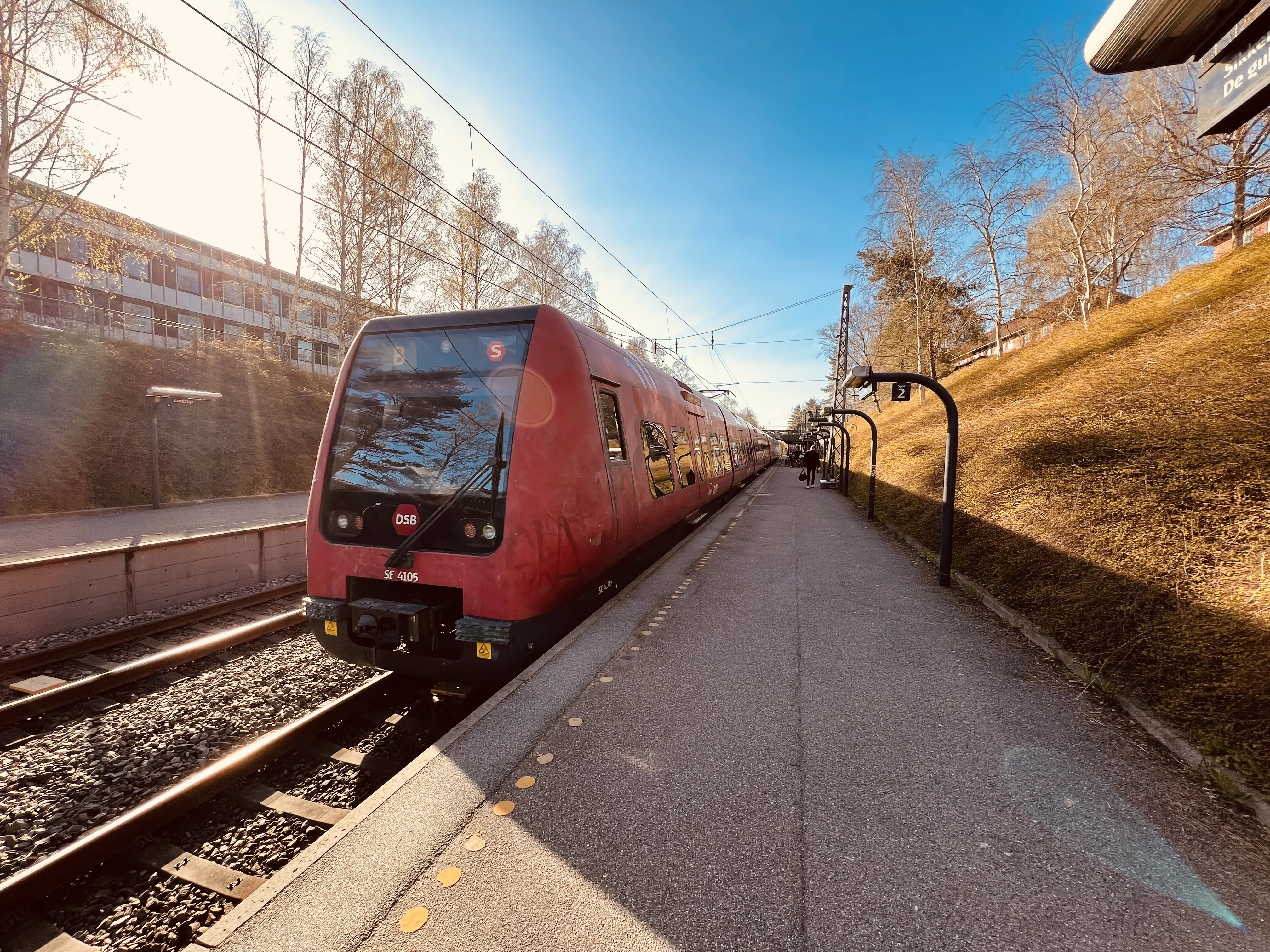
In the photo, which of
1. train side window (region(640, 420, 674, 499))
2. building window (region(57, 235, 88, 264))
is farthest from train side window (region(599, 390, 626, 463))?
building window (region(57, 235, 88, 264))

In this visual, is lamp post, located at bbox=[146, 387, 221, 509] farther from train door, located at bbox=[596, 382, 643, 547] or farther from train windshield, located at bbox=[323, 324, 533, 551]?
train door, located at bbox=[596, 382, 643, 547]

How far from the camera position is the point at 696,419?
31.5ft

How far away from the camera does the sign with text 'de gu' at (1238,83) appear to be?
3.84 feet

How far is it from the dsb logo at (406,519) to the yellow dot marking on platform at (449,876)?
7.00ft

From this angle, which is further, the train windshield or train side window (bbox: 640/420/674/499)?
train side window (bbox: 640/420/674/499)

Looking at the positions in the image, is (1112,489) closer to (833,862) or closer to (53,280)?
(833,862)

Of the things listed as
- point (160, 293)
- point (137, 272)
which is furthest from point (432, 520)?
point (160, 293)

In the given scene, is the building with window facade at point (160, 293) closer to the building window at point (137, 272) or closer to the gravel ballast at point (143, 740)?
the building window at point (137, 272)

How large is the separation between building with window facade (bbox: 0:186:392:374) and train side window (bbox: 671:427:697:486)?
15.7 m

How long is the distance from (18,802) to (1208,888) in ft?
18.5

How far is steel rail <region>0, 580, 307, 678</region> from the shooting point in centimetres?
438

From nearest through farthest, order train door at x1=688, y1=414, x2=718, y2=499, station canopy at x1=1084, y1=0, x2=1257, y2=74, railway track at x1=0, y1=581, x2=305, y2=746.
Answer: station canopy at x1=1084, y1=0, x2=1257, y2=74
railway track at x1=0, y1=581, x2=305, y2=746
train door at x1=688, y1=414, x2=718, y2=499

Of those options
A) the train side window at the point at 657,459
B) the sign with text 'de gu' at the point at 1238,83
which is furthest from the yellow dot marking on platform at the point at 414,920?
the train side window at the point at 657,459

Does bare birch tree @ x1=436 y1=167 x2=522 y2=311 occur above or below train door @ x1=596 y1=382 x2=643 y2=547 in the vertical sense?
above
